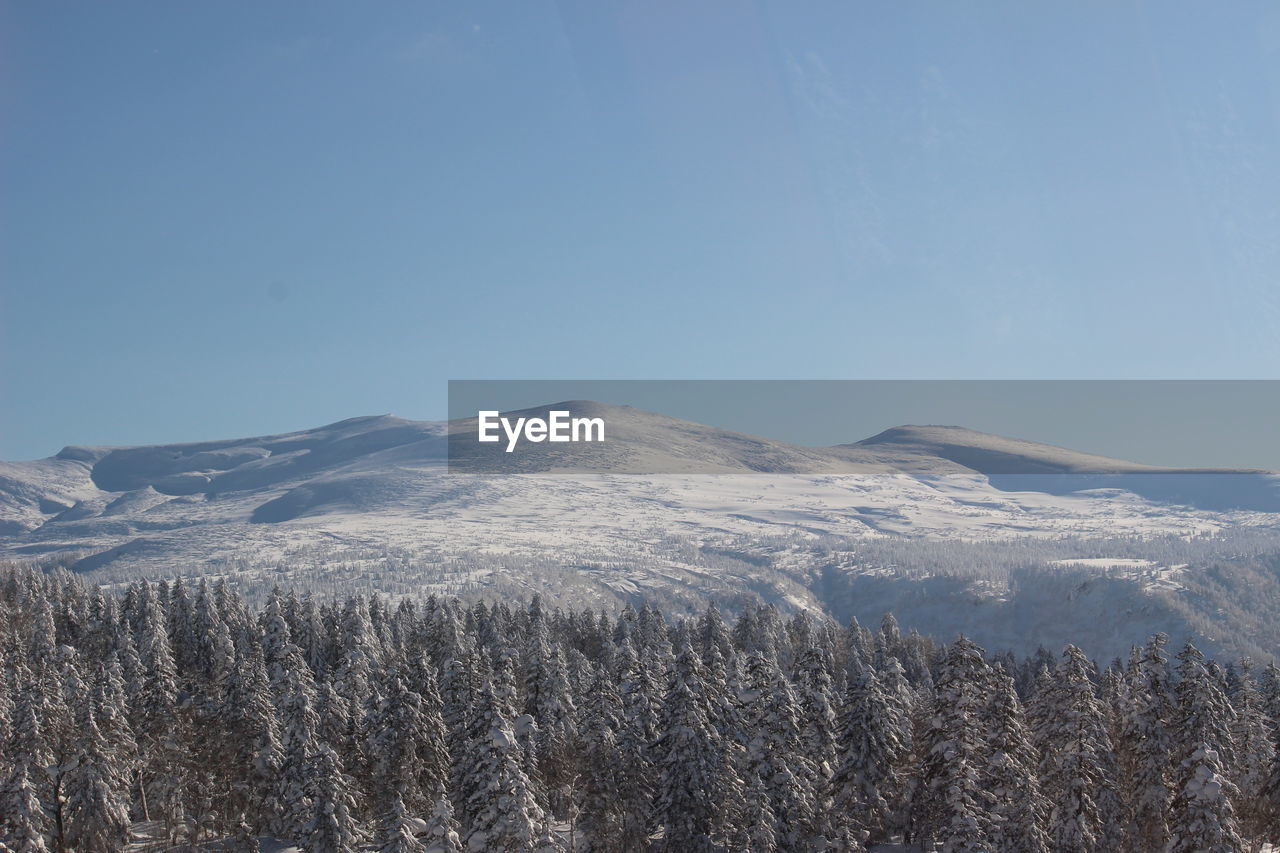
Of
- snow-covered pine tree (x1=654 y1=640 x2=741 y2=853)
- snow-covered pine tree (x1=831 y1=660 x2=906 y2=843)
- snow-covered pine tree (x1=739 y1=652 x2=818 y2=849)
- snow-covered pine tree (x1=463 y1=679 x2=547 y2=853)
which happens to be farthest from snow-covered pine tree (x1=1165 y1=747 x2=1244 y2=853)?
snow-covered pine tree (x1=463 y1=679 x2=547 y2=853)

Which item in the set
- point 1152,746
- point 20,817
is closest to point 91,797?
point 20,817

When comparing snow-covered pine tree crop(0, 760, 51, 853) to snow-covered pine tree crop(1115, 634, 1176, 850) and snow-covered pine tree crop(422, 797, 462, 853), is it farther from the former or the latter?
snow-covered pine tree crop(1115, 634, 1176, 850)

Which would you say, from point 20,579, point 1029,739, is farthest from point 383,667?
point 20,579

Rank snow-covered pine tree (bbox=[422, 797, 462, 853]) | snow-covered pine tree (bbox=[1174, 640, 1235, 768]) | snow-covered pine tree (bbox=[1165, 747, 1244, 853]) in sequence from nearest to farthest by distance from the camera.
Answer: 1. snow-covered pine tree (bbox=[422, 797, 462, 853])
2. snow-covered pine tree (bbox=[1165, 747, 1244, 853])
3. snow-covered pine tree (bbox=[1174, 640, 1235, 768])

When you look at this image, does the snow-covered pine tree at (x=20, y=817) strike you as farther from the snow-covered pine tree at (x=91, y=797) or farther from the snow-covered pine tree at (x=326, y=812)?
the snow-covered pine tree at (x=326, y=812)

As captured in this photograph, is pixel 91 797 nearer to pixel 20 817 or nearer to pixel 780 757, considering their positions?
pixel 20 817

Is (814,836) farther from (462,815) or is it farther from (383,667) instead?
(383,667)

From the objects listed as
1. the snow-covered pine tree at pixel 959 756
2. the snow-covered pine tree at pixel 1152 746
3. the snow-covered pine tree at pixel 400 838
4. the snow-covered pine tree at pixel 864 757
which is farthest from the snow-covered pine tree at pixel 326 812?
the snow-covered pine tree at pixel 1152 746

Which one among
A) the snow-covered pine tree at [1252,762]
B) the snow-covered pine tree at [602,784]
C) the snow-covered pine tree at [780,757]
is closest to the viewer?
the snow-covered pine tree at [780,757]
